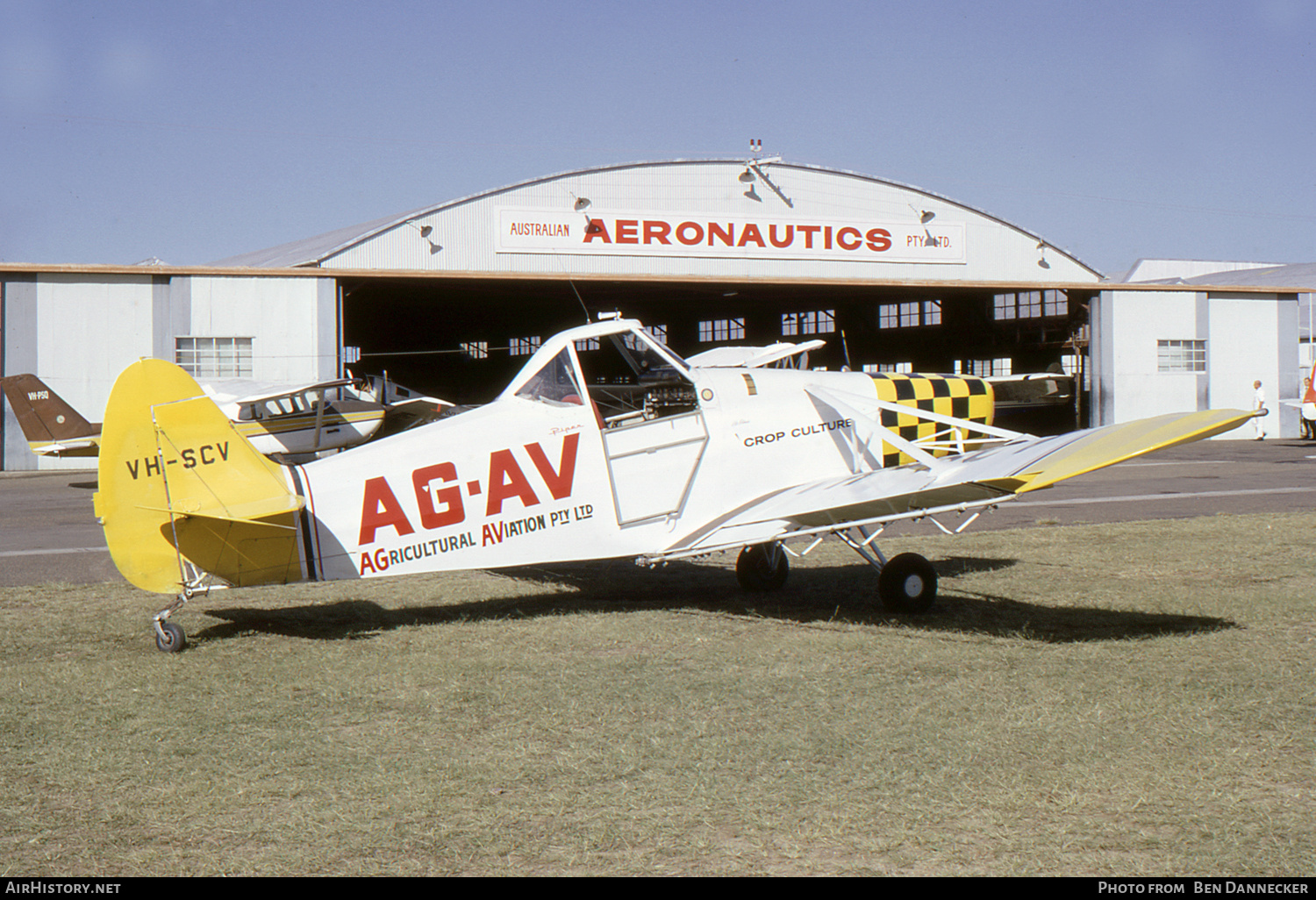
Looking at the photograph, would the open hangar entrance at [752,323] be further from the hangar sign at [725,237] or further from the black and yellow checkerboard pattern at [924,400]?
the black and yellow checkerboard pattern at [924,400]

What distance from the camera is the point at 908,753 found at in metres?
4.71

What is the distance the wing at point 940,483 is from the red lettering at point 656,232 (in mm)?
22971

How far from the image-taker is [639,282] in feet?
99.6

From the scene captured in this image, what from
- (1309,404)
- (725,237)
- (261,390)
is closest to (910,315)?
(725,237)

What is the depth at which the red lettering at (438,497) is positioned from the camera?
7.34 meters

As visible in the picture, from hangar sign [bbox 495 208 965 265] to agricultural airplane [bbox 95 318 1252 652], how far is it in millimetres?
21470

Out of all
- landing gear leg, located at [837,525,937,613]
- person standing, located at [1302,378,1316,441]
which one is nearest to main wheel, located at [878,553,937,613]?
landing gear leg, located at [837,525,937,613]

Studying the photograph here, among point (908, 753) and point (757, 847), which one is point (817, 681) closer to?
point (908, 753)

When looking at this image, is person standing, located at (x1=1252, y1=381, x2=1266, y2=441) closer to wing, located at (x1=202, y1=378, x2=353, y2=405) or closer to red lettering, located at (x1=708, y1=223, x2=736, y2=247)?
red lettering, located at (x1=708, y1=223, x2=736, y2=247)

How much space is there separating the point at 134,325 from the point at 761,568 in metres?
23.3

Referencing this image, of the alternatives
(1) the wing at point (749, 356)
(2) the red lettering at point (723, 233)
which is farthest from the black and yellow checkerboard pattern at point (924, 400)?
(2) the red lettering at point (723, 233)

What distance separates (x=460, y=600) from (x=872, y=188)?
1028 inches

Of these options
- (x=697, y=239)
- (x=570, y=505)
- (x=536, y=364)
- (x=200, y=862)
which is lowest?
(x=200, y=862)

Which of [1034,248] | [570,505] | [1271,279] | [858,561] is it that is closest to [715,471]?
[570,505]
